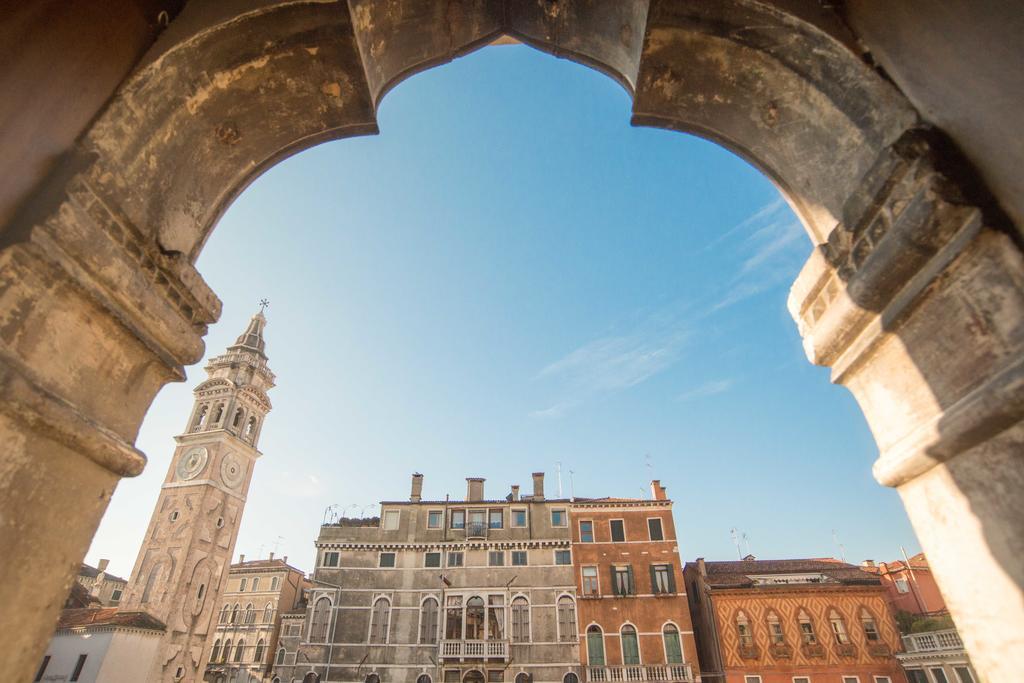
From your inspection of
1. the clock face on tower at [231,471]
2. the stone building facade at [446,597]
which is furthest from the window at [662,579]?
the clock face on tower at [231,471]

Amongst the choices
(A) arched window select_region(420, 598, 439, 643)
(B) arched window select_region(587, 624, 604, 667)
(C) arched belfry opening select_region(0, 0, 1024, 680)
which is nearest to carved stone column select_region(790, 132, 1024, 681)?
(C) arched belfry opening select_region(0, 0, 1024, 680)

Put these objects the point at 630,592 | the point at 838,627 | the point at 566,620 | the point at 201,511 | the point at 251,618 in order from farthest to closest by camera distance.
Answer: the point at 251,618, the point at 201,511, the point at 630,592, the point at 566,620, the point at 838,627

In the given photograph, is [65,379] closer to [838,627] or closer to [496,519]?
[496,519]

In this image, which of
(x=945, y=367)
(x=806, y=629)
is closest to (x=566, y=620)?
(x=806, y=629)

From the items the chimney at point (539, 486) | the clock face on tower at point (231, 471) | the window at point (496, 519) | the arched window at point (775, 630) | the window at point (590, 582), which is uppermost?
the clock face on tower at point (231, 471)

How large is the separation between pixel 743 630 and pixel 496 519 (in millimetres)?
13880

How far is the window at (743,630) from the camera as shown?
26888 millimetres

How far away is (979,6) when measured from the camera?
2.21 m

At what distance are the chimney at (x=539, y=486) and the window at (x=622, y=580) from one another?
18.7 feet

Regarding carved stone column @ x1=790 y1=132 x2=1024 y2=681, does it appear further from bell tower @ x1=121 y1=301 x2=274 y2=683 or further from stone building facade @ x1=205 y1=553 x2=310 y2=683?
stone building facade @ x1=205 y1=553 x2=310 y2=683

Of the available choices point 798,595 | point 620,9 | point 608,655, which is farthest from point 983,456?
point 798,595

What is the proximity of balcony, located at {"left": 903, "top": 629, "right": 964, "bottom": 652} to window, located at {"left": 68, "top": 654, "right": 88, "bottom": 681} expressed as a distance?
41958 mm

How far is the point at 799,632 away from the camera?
2703 centimetres

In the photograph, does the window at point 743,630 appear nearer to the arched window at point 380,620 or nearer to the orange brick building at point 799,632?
the orange brick building at point 799,632
